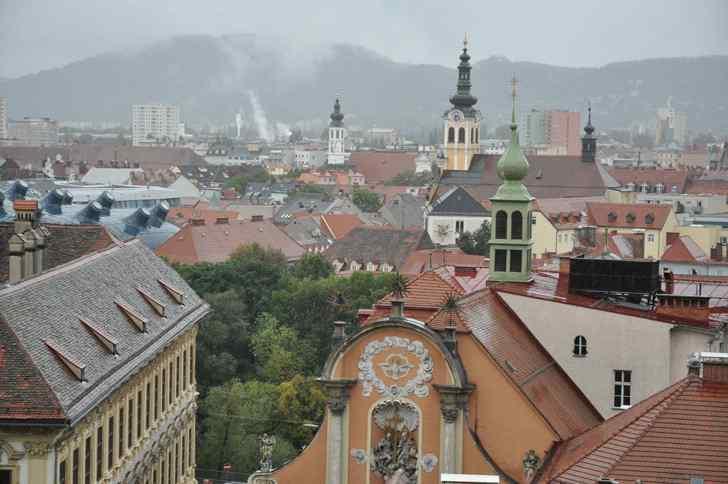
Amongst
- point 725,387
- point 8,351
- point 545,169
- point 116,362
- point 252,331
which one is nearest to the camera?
point 725,387

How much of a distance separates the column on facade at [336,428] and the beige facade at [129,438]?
222 inches

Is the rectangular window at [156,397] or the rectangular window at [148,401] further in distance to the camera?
the rectangular window at [156,397]

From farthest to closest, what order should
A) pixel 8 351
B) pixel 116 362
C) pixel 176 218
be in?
pixel 176 218 → pixel 116 362 → pixel 8 351

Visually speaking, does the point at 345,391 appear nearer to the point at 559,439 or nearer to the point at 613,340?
the point at 559,439

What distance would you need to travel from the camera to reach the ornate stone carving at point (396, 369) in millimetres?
36062

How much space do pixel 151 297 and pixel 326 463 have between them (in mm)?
13345

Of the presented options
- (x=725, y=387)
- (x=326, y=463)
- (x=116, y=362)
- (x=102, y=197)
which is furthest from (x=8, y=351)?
(x=102, y=197)

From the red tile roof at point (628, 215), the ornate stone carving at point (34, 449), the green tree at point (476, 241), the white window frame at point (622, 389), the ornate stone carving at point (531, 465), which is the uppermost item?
the red tile roof at point (628, 215)

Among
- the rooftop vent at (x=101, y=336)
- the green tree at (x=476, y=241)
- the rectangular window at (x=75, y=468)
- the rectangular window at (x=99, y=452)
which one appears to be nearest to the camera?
the rectangular window at (x=75, y=468)

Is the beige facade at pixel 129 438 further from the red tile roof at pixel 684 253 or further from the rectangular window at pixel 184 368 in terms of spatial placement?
the red tile roof at pixel 684 253

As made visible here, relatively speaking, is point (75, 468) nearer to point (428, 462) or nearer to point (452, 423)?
point (428, 462)

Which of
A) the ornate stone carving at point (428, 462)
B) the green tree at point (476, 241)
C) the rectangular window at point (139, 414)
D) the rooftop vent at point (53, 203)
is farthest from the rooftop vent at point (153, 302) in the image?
the green tree at point (476, 241)

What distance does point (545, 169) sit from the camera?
18112cm

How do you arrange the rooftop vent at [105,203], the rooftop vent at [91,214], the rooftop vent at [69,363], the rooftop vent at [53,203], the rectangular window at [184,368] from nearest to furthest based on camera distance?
1. the rooftop vent at [69,363]
2. the rectangular window at [184,368]
3. the rooftop vent at [91,214]
4. the rooftop vent at [53,203]
5. the rooftop vent at [105,203]
